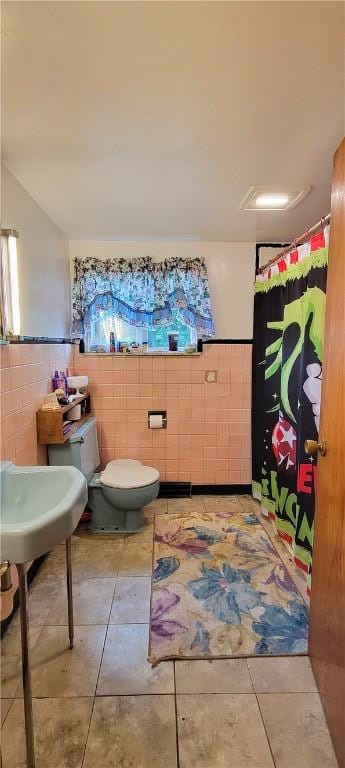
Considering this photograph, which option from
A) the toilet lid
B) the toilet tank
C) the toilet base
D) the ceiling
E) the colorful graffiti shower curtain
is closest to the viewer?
A: the ceiling

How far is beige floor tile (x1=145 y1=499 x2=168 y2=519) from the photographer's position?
9.01ft

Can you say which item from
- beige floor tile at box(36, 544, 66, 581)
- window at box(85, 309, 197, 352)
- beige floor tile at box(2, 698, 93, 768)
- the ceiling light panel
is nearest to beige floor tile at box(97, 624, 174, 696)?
beige floor tile at box(2, 698, 93, 768)

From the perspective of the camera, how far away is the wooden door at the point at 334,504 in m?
1.12

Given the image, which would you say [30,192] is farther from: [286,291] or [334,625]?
[334,625]

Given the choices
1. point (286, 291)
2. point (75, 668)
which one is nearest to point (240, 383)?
point (286, 291)

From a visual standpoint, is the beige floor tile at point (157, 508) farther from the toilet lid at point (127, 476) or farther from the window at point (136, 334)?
the window at point (136, 334)

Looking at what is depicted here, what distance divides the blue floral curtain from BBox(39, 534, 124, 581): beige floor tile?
152 centimetres

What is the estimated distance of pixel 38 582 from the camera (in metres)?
1.94

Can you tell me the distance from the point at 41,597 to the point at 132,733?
0.84 metres

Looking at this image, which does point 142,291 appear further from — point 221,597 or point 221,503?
point 221,597

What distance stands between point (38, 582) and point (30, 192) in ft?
6.98

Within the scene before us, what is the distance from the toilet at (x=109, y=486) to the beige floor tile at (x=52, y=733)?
113cm

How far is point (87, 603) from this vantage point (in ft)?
5.84

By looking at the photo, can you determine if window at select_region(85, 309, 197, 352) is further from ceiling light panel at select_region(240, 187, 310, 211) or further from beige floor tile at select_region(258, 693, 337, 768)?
beige floor tile at select_region(258, 693, 337, 768)
